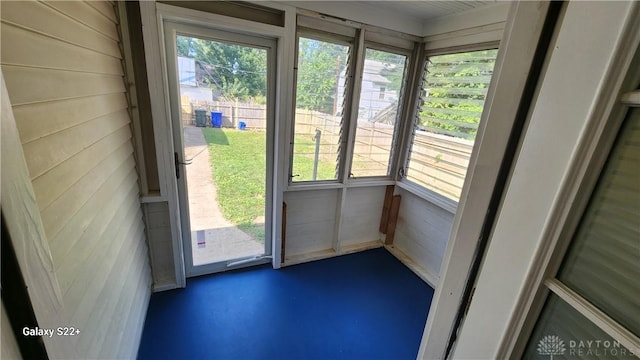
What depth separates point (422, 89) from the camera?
8.10ft

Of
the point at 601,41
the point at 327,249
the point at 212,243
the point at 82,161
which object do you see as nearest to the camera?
the point at 601,41

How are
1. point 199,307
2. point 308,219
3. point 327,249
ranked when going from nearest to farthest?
1. point 199,307
2. point 308,219
3. point 327,249

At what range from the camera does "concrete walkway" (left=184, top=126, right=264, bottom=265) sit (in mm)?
2029

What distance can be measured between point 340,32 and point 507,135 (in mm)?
2012

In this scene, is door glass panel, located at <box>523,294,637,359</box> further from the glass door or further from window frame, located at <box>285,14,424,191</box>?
the glass door

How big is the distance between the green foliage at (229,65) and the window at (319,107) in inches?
12.7

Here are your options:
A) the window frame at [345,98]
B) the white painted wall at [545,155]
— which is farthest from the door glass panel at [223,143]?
the white painted wall at [545,155]

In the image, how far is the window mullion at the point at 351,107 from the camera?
2.24m

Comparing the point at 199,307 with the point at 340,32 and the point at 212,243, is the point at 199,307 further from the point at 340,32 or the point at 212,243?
the point at 340,32

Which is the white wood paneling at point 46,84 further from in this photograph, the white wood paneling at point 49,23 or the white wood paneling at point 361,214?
the white wood paneling at point 361,214

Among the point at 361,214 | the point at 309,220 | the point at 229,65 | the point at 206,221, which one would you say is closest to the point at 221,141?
the point at 229,65

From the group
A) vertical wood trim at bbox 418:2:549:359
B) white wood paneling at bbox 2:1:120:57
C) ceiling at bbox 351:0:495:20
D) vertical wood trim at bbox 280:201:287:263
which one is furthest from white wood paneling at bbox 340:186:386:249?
white wood paneling at bbox 2:1:120:57

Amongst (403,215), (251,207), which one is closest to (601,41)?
(251,207)

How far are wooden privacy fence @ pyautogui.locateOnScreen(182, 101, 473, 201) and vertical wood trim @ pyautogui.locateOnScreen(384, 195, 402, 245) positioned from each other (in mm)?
336
